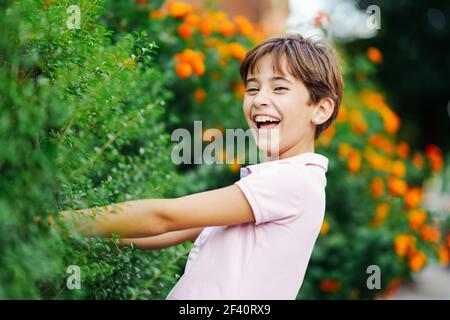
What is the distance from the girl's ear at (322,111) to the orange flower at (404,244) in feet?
8.69

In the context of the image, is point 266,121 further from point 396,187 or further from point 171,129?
point 396,187

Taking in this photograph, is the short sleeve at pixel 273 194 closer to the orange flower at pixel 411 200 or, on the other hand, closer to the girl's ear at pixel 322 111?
the girl's ear at pixel 322 111

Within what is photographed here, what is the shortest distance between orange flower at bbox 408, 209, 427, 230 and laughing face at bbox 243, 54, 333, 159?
302 centimetres

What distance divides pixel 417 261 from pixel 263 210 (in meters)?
3.21

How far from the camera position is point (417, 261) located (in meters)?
4.45

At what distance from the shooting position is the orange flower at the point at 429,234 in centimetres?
471

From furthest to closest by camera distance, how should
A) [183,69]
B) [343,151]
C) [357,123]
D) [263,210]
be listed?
[357,123]
[343,151]
[183,69]
[263,210]

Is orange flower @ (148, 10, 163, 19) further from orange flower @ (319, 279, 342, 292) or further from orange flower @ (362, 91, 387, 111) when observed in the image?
orange flower @ (362, 91, 387, 111)

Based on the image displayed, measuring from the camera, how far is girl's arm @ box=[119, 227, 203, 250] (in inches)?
73.2

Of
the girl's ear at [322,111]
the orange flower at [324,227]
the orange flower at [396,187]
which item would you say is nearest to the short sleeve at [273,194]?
the girl's ear at [322,111]

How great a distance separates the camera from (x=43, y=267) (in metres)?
1.25

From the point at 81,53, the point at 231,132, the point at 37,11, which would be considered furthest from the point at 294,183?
the point at 231,132

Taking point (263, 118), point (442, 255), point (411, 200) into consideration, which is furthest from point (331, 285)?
point (263, 118)
